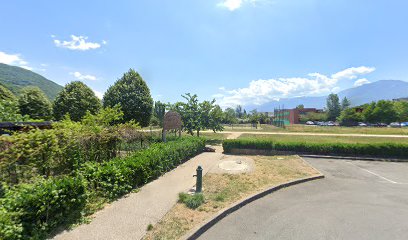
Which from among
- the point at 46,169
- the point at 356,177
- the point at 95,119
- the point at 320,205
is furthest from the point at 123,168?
the point at 356,177

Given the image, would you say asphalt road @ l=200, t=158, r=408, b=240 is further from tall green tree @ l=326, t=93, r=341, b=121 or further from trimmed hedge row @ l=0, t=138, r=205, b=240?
tall green tree @ l=326, t=93, r=341, b=121

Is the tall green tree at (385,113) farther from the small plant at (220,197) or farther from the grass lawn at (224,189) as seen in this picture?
the small plant at (220,197)

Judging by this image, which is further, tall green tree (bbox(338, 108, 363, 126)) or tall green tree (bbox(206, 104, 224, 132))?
tall green tree (bbox(338, 108, 363, 126))

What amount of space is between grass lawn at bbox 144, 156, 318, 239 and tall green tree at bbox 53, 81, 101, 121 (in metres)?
16.2

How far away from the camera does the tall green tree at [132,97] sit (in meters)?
19.8

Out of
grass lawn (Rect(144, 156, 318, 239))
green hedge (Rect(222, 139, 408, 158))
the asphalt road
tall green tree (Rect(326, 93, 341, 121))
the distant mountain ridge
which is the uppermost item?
the distant mountain ridge

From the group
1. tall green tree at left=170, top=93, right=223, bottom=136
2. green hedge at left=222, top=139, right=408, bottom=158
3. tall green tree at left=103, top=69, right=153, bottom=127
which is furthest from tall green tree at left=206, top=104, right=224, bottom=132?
tall green tree at left=103, top=69, right=153, bottom=127

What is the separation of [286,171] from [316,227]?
4.76 m

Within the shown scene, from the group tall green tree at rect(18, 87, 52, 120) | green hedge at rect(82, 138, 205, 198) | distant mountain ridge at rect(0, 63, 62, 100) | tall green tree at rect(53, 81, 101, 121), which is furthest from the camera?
distant mountain ridge at rect(0, 63, 62, 100)

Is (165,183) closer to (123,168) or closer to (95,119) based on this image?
(123,168)

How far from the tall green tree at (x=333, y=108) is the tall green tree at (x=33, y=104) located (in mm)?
93109

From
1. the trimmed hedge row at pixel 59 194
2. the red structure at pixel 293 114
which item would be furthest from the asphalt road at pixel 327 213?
the red structure at pixel 293 114

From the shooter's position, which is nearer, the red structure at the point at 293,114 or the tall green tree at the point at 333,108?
the tall green tree at the point at 333,108

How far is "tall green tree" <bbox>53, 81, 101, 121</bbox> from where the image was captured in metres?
19.1
